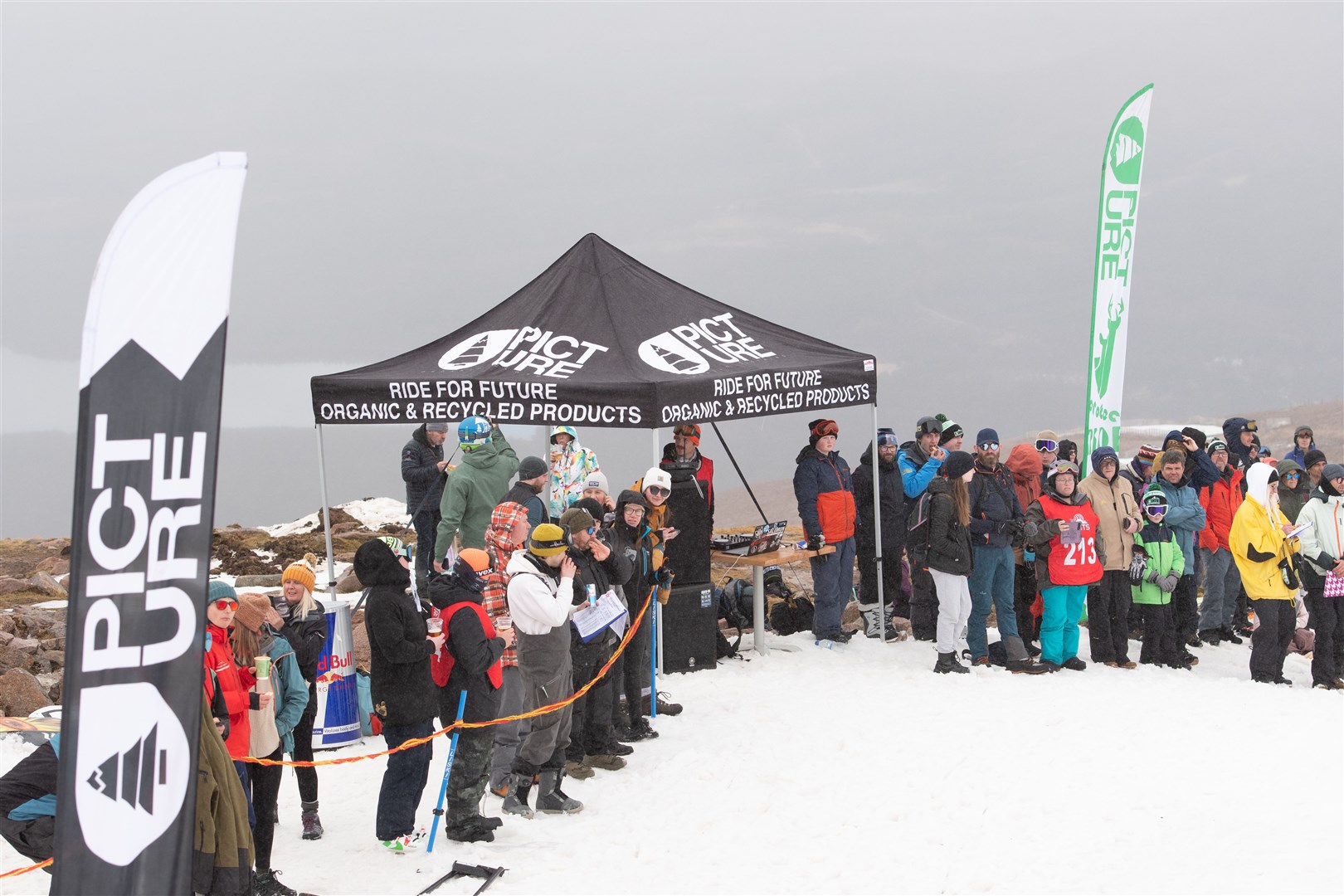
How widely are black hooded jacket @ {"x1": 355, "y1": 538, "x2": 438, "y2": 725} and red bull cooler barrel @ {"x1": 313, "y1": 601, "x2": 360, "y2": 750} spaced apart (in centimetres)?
208

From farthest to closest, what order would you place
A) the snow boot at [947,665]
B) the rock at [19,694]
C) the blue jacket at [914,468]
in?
the blue jacket at [914,468] → the snow boot at [947,665] → the rock at [19,694]

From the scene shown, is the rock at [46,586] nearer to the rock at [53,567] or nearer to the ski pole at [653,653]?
the rock at [53,567]

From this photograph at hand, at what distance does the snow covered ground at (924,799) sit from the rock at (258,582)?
615cm

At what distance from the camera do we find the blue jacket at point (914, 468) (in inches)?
393

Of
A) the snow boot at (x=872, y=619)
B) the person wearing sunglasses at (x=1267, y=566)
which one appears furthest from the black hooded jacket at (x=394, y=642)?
the person wearing sunglasses at (x=1267, y=566)

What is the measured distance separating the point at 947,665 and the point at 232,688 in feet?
19.2

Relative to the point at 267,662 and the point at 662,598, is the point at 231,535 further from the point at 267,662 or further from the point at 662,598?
the point at 267,662

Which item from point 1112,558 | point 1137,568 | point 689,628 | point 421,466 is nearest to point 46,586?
point 421,466

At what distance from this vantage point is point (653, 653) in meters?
8.54

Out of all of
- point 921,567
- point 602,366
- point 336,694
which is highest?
point 602,366

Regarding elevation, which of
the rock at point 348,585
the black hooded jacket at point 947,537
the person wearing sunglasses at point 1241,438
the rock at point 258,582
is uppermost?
the person wearing sunglasses at point 1241,438

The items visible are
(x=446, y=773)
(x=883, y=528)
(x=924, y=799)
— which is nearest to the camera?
(x=446, y=773)

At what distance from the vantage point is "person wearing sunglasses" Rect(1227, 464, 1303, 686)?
892 cm

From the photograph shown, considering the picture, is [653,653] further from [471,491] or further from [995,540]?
[995,540]
